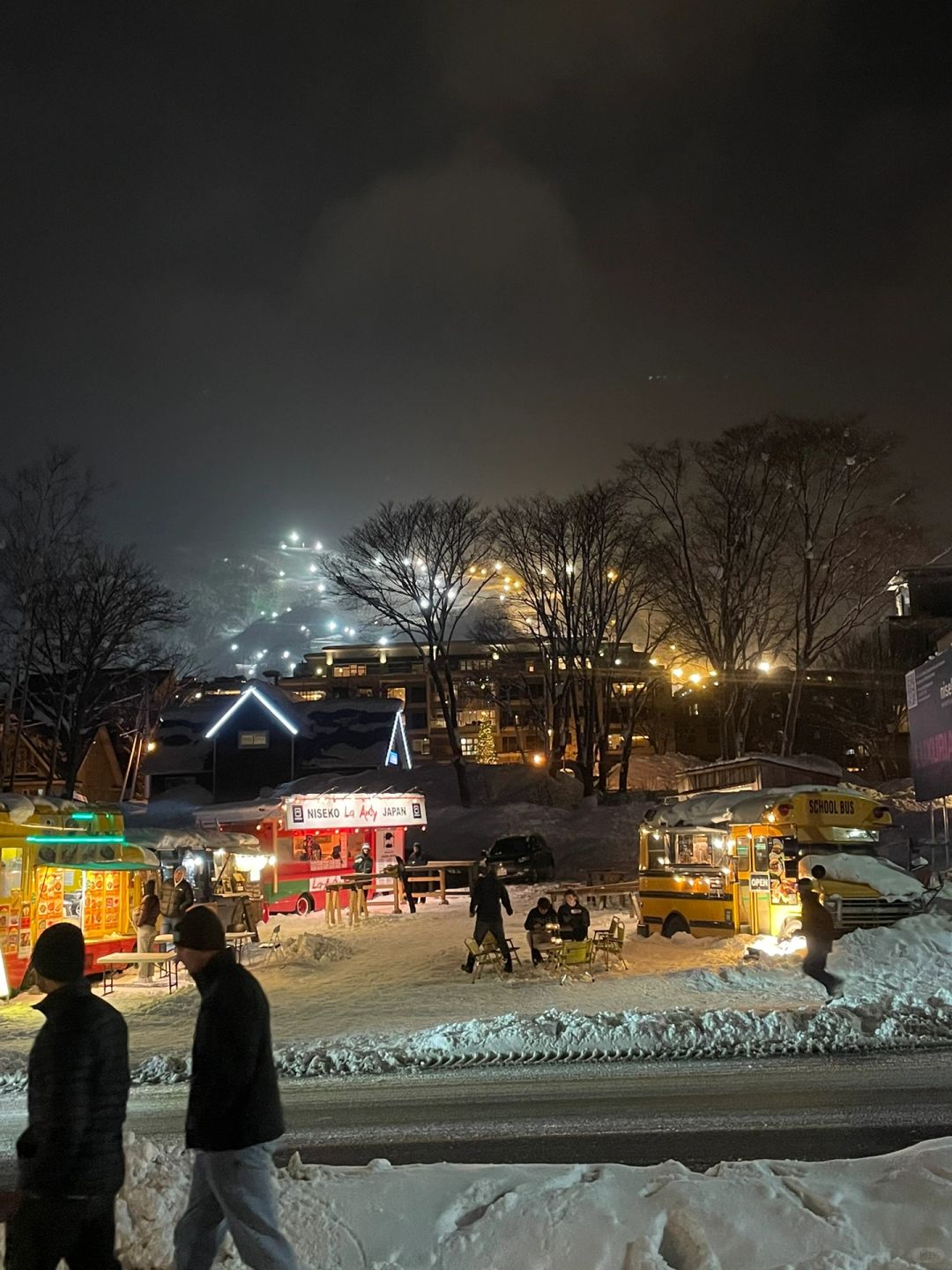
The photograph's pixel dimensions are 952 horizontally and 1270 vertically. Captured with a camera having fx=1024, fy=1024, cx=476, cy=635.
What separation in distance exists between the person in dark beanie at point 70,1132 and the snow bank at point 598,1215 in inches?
57.0

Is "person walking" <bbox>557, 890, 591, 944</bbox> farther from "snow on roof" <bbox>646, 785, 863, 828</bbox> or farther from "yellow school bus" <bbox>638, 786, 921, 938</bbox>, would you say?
"snow on roof" <bbox>646, 785, 863, 828</bbox>

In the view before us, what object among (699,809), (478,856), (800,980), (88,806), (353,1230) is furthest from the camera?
(478,856)

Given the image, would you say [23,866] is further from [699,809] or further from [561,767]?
[561,767]

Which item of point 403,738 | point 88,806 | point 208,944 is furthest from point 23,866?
point 403,738

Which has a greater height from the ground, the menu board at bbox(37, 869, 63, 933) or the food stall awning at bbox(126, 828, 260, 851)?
the food stall awning at bbox(126, 828, 260, 851)

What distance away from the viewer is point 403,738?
181ft

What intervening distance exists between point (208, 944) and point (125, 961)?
13.8m

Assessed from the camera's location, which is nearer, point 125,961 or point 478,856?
point 125,961

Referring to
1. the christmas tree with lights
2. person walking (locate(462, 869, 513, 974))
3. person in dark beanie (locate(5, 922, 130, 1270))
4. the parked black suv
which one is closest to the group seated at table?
person walking (locate(462, 869, 513, 974))

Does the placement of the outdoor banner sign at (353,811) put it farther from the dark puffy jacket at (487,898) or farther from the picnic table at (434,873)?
the dark puffy jacket at (487,898)

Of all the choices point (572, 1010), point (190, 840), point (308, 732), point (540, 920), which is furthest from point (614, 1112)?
point (308, 732)

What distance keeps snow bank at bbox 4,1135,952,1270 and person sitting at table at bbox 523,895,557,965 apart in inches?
408

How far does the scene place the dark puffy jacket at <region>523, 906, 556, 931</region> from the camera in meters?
16.4

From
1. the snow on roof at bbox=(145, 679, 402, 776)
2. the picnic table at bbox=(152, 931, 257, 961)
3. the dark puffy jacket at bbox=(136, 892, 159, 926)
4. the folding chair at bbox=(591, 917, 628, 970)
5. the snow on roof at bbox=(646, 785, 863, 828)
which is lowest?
the folding chair at bbox=(591, 917, 628, 970)
